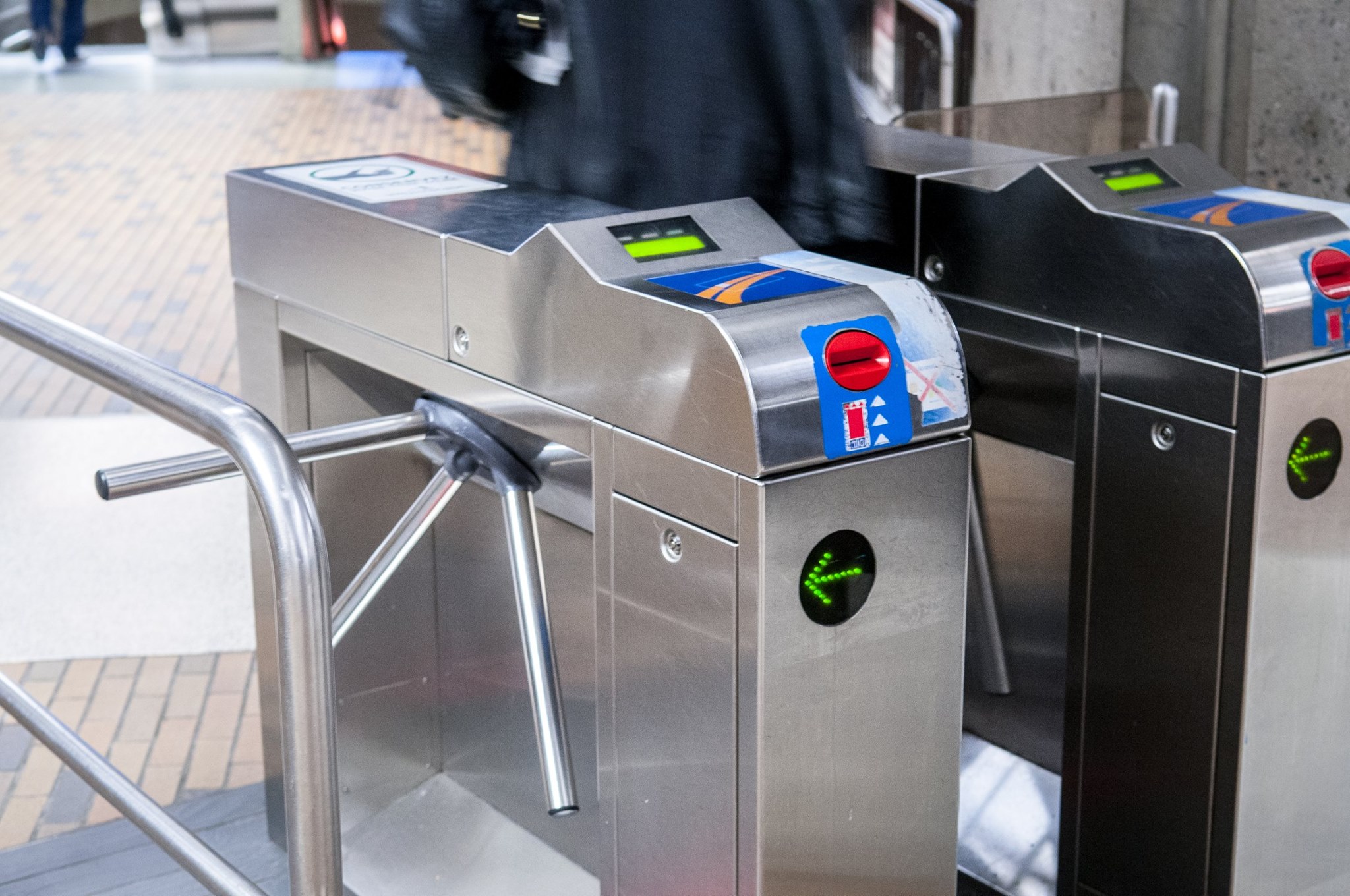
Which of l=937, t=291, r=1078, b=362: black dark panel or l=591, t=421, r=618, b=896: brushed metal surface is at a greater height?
l=937, t=291, r=1078, b=362: black dark panel

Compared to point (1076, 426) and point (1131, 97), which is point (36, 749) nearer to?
point (1076, 426)

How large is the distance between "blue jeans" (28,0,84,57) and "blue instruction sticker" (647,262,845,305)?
825 cm

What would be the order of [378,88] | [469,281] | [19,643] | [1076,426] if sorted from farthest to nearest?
[378,88]
[19,643]
[1076,426]
[469,281]

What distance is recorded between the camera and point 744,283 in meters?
1.11

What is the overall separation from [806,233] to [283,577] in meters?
0.69

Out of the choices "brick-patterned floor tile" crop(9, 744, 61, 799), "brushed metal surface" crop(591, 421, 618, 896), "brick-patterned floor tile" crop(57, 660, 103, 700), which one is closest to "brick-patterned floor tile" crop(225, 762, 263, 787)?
"brick-patterned floor tile" crop(9, 744, 61, 799)

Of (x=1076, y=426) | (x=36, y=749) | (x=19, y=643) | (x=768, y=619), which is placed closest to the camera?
(x=768, y=619)

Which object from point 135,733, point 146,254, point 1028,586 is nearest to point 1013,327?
point 1028,586

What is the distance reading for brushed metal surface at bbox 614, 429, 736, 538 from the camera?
1.05 metres

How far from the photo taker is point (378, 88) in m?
7.73

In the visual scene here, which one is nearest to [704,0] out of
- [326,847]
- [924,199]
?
[924,199]

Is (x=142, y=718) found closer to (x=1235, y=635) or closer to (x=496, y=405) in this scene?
(x=496, y=405)

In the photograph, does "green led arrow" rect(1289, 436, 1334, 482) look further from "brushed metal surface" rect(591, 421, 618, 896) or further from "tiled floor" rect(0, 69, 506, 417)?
"tiled floor" rect(0, 69, 506, 417)

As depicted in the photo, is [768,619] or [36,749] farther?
[36,749]
